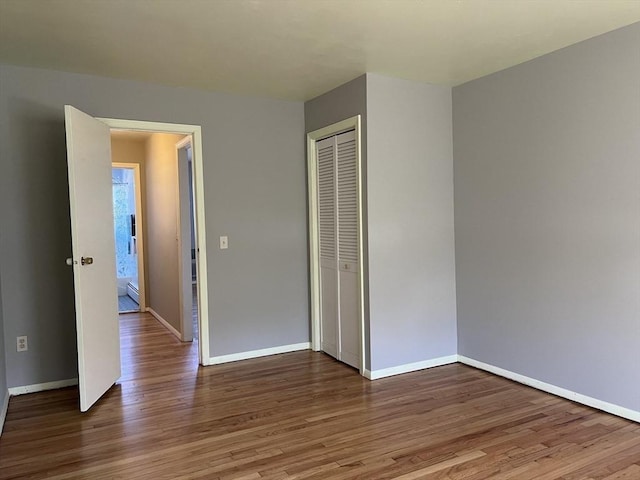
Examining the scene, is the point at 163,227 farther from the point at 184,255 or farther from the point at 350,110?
the point at 350,110

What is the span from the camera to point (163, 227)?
5652 millimetres

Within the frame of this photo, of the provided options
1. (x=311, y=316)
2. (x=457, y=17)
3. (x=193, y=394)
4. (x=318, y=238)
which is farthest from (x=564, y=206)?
(x=193, y=394)

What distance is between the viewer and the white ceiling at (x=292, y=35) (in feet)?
7.96

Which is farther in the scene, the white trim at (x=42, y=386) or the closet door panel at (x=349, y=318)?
the closet door panel at (x=349, y=318)

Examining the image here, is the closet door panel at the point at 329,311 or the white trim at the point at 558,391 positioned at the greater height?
the closet door panel at the point at 329,311

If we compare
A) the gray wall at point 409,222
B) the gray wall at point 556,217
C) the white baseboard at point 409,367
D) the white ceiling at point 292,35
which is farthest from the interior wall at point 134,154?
the gray wall at point 556,217

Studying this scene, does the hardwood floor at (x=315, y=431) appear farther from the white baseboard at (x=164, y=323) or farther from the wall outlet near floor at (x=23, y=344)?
the white baseboard at (x=164, y=323)

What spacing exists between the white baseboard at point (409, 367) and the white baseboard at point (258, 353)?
0.96 m

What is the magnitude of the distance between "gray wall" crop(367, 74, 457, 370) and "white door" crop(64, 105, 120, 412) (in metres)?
1.95

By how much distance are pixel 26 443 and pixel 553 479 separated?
9.15 feet

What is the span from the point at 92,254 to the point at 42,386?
1.13m

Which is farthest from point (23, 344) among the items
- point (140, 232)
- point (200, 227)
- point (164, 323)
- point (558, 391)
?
point (558, 391)

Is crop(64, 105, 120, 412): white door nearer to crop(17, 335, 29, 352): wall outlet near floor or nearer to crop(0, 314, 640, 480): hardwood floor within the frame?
crop(0, 314, 640, 480): hardwood floor

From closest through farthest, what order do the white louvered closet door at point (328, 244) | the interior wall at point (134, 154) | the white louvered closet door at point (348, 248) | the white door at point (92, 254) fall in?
the white door at point (92, 254) < the white louvered closet door at point (348, 248) < the white louvered closet door at point (328, 244) < the interior wall at point (134, 154)
